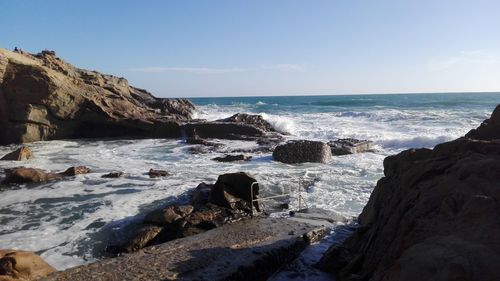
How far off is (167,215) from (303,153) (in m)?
8.70

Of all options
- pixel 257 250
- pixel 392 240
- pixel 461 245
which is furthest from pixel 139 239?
pixel 461 245

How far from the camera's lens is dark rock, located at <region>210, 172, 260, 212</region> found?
9.11m

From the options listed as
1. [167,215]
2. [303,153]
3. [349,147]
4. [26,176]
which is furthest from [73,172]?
[349,147]

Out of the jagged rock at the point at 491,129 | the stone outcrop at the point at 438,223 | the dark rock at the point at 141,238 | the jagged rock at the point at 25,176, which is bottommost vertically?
the dark rock at the point at 141,238

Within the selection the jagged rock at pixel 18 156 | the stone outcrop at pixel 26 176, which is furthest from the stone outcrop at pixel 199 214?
the jagged rock at pixel 18 156

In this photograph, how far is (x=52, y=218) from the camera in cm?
913

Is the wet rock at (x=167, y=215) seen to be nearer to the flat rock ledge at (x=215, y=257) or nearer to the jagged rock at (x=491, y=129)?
the flat rock ledge at (x=215, y=257)

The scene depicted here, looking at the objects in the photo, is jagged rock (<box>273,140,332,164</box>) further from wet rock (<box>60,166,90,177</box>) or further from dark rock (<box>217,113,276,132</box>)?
dark rock (<box>217,113,276,132</box>)

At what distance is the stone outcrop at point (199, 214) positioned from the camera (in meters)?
7.64

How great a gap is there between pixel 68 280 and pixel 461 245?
4.18 m

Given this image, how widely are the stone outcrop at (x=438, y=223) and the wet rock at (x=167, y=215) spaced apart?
3.26 metres

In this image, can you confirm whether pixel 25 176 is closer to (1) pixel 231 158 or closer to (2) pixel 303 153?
(1) pixel 231 158

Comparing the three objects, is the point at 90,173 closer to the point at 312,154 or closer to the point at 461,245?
the point at 312,154

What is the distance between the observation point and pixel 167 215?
830cm
